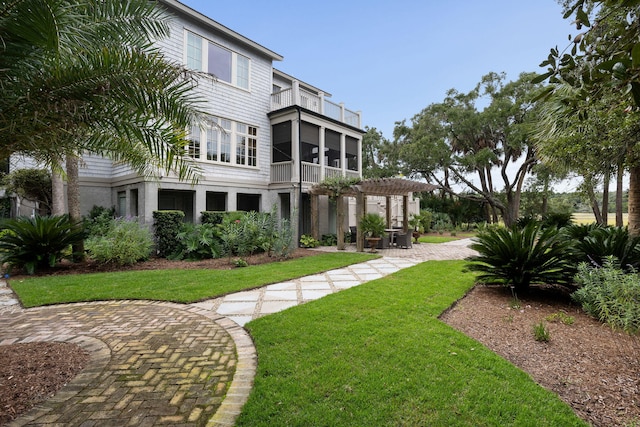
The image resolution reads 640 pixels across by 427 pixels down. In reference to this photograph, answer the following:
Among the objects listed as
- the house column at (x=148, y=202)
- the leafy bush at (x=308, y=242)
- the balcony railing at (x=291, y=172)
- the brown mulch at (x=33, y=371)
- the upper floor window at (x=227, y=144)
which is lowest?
the brown mulch at (x=33, y=371)

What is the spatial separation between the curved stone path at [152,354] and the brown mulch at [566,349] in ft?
8.22

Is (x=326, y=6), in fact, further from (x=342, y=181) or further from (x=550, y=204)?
(x=550, y=204)

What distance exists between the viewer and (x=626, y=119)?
369 cm

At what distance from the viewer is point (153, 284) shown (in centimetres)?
591

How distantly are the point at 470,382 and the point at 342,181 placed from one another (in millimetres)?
9247

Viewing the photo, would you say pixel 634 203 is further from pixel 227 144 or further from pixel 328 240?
pixel 227 144

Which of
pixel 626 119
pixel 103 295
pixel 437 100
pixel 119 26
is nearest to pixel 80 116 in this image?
pixel 119 26

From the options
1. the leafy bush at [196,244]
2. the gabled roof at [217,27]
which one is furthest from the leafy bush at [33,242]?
the gabled roof at [217,27]

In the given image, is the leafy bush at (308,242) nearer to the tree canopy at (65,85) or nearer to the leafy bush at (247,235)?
the leafy bush at (247,235)

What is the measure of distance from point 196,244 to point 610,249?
9.15 meters

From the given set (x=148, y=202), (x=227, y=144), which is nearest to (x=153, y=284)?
(x=148, y=202)

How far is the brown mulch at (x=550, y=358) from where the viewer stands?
234cm

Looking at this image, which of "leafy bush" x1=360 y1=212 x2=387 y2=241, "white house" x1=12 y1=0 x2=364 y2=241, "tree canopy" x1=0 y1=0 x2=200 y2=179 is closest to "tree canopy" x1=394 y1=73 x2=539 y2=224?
"white house" x1=12 y1=0 x2=364 y2=241

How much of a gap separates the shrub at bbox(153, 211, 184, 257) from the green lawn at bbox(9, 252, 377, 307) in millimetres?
2097
